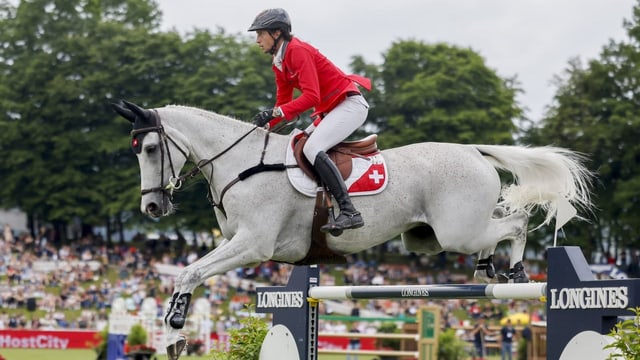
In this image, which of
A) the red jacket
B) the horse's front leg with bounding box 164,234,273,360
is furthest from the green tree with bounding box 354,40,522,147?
the horse's front leg with bounding box 164,234,273,360

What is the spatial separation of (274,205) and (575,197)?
1804mm

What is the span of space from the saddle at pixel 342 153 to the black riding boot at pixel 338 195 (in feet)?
0.50

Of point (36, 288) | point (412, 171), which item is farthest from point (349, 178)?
point (36, 288)

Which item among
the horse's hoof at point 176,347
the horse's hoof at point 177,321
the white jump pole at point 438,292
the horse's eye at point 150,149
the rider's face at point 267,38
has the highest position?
the rider's face at point 267,38

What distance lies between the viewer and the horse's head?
5.80 m

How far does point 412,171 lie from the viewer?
6027 mm

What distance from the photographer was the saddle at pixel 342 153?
19.4 ft

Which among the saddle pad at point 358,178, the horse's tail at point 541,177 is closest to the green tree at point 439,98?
the horse's tail at point 541,177

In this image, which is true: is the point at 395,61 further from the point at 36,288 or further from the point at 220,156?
the point at 220,156

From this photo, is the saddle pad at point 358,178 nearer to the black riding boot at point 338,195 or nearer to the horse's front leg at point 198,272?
the black riding boot at point 338,195

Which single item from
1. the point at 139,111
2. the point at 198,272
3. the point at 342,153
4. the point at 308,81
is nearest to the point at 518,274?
the point at 342,153

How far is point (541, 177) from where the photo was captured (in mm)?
6242

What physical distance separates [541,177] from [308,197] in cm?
146

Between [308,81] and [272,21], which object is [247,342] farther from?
[272,21]
